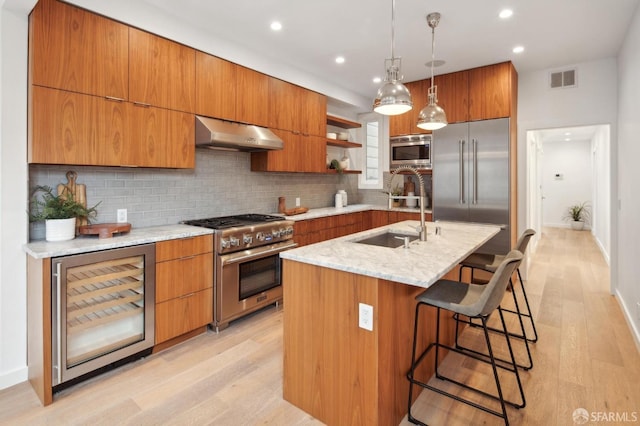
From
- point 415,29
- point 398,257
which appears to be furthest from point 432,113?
point 398,257

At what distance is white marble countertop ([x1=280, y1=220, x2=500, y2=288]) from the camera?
1.62 metres

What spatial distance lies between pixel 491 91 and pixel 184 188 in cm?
374

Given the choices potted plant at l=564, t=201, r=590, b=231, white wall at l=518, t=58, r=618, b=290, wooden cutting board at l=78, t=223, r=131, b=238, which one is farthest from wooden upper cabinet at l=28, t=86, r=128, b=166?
potted plant at l=564, t=201, r=590, b=231

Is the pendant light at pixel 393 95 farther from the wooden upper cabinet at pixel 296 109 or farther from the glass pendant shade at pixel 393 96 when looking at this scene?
the wooden upper cabinet at pixel 296 109

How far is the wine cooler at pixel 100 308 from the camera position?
2.10 meters

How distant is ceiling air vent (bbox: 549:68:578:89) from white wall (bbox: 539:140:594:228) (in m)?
5.60

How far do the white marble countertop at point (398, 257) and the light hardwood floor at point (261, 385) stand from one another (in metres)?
0.90

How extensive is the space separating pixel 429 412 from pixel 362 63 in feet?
11.9

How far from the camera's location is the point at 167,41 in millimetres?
2920

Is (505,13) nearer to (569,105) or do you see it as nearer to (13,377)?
(569,105)

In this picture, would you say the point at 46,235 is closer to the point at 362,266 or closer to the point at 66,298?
the point at 66,298

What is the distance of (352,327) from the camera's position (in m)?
1.77

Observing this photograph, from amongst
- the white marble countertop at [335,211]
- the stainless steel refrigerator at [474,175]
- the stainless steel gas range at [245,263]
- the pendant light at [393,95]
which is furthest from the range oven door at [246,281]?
the stainless steel refrigerator at [474,175]

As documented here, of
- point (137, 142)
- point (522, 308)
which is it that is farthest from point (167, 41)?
point (522, 308)
